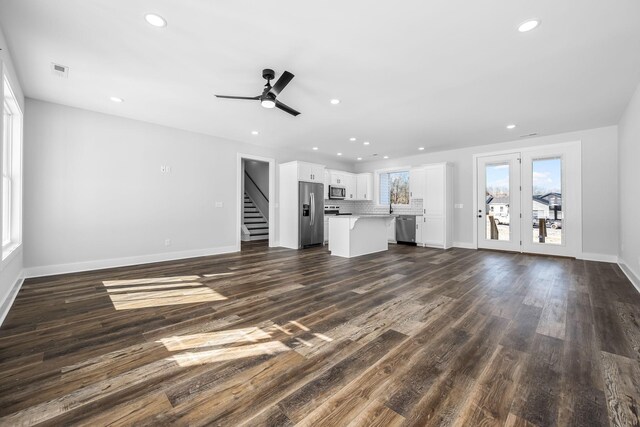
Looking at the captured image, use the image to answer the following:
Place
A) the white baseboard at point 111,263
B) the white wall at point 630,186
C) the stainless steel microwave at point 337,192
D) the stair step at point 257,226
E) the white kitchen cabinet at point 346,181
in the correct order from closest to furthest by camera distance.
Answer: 1. the white wall at point 630,186
2. the white baseboard at point 111,263
3. the stainless steel microwave at point 337,192
4. the white kitchen cabinet at point 346,181
5. the stair step at point 257,226

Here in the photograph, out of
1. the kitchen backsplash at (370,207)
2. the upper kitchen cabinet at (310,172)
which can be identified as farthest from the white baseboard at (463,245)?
the upper kitchen cabinet at (310,172)

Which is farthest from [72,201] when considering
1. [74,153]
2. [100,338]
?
[100,338]

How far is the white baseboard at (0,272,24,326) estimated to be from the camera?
2.62m

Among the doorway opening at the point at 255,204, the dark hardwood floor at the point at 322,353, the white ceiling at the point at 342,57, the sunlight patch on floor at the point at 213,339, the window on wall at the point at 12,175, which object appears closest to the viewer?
the dark hardwood floor at the point at 322,353

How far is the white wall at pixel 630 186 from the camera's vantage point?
11.9 ft

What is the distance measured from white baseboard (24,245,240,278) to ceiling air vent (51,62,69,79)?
2.86 metres

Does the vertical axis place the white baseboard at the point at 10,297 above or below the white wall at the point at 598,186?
below

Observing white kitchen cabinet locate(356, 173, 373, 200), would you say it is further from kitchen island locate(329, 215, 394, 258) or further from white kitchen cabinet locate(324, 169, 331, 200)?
kitchen island locate(329, 215, 394, 258)

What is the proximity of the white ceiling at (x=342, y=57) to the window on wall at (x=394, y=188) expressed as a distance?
350 cm

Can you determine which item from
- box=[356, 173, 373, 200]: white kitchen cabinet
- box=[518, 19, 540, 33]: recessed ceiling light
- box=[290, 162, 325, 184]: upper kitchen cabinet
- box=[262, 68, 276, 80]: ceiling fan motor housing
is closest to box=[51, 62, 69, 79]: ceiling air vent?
box=[262, 68, 276, 80]: ceiling fan motor housing

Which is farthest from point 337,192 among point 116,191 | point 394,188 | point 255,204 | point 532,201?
point 116,191

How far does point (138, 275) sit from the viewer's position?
4176mm

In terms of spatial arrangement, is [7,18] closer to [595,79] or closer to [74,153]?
[74,153]

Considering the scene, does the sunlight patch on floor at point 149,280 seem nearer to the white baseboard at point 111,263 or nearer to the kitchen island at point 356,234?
the white baseboard at point 111,263
